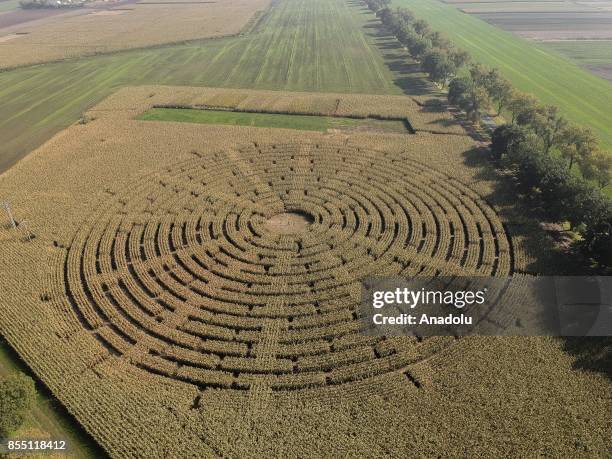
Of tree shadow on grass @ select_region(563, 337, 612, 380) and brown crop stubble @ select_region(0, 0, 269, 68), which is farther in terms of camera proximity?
brown crop stubble @ select_region(0, 0, 269, 68)

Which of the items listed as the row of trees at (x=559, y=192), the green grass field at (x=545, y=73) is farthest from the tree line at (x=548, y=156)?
the green grass field at (x=545, y=73)

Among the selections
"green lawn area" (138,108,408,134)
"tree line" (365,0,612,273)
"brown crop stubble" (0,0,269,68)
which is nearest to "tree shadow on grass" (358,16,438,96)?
"tree line" (365,0,612,273)

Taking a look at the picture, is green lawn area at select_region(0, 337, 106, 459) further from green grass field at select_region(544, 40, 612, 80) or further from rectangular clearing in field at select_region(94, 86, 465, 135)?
green grass field at select_region(544, 40, 612, 80)

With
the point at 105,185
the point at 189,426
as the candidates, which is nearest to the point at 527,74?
the point at 105,185

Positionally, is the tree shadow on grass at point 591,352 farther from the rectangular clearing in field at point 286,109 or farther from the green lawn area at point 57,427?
the rectangular clearing in field at point 286,109

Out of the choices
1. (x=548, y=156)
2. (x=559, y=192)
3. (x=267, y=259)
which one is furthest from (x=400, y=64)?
(x=267, y=259)

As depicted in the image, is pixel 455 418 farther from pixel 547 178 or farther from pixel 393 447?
pixel 547 178
